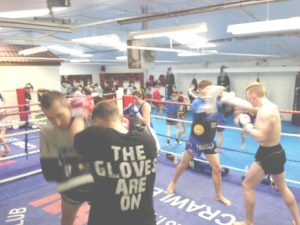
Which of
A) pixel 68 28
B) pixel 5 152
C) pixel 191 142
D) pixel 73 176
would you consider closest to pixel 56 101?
pixel 73 176

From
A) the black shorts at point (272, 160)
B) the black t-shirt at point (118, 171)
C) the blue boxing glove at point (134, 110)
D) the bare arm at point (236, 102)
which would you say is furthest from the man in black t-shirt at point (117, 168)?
the blue boxing glove at point (134, 110)

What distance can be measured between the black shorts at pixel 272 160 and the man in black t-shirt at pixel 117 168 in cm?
130

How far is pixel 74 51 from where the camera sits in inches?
440

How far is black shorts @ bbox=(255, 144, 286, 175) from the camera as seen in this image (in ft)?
6.85

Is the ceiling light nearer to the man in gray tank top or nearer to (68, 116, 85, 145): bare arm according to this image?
the man in gray tank top

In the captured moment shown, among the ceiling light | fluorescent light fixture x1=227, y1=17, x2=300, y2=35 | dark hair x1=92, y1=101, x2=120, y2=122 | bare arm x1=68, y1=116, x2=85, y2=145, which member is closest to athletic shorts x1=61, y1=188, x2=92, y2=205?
bare arm x1=68, y1=116, x2=85, y2=145

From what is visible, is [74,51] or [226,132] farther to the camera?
[74,51]

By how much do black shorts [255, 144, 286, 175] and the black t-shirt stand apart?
1.31m

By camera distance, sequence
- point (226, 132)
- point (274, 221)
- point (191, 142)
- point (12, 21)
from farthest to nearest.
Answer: point (226, 132)
point (12, 21)
point (191, 142)
point (274, 221)

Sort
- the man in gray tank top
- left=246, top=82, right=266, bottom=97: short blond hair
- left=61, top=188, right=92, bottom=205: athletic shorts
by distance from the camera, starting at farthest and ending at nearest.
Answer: left=246, top=82, right=266, bottom=97: short blond hair < left=61, top=188, right=92, bottom=205: athletic shorts < the man in gray tank top

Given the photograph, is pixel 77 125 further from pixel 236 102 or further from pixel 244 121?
pixel 244 121

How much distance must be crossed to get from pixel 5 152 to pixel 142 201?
4438mm

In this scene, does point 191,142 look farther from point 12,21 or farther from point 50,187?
point 12,21

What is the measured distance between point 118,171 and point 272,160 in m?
1.51
